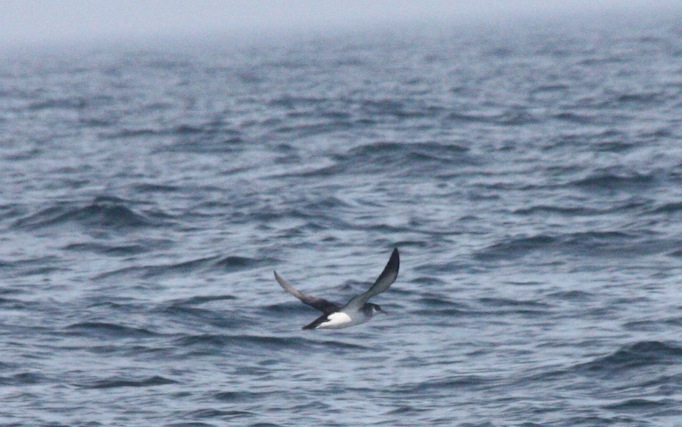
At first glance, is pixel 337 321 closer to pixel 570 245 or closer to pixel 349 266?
pixel 349 266

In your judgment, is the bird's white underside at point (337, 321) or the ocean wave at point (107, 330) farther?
the ocean wave at point (107, 330)

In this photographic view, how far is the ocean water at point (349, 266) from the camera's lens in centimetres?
1270

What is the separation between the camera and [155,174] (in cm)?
2758

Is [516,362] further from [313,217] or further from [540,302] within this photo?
[313,217]

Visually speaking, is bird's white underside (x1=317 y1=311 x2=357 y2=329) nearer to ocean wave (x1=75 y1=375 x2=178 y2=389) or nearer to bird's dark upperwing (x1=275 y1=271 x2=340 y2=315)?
bird's dark upperwing (x1=275 y1=271 x2=340 y2=315)

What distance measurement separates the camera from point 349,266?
18.2 meters

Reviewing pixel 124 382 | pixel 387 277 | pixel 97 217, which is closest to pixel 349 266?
pixel 124 382

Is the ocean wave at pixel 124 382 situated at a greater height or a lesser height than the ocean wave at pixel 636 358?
lesser

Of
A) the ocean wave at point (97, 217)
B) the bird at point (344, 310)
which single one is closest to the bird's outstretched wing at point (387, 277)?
the bird at point (344, 310)

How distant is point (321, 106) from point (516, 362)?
28.4 metres

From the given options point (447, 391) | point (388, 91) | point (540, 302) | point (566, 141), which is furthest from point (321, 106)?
point (447, 391)

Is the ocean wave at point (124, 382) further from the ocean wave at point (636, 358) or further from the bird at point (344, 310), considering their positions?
the ocean wave at point (636, 358)

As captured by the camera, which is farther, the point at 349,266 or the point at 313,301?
the point at 349,266

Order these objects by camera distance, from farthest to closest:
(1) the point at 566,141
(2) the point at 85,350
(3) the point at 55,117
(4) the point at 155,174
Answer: (3) the point at 55,117 < (1) the point at 566,141 < (4) the point at 155,174 < (2) the point at 85,350
